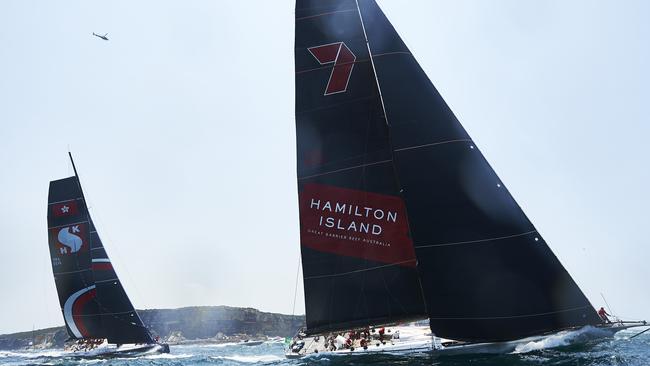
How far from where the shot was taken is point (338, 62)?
78.0ft

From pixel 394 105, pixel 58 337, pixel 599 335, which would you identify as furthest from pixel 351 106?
pixel 58 337

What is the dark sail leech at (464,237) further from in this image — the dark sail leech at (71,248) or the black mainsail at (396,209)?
the dark sail leech at (71,248)

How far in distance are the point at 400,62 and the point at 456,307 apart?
946 cm

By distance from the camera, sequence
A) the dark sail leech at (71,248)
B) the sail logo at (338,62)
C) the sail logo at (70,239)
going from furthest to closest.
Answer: the sail logo at (70,239), the dark sail leech at (71,248), the sail logo at (338,62)

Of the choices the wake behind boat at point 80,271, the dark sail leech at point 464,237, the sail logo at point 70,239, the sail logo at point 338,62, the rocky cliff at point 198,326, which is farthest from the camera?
the rocky cliff at point 198,326

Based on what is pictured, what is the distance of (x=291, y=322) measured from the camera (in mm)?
163250

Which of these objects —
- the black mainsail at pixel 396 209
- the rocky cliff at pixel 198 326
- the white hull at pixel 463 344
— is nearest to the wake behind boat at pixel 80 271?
the white hull at pixel 463 344

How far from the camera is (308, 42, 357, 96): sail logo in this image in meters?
23.7

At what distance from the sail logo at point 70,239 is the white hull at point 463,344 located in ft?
106

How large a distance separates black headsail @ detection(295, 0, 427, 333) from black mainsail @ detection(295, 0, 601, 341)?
0.13ft

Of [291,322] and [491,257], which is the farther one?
[291,322]

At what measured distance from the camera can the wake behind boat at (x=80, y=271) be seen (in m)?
48.6

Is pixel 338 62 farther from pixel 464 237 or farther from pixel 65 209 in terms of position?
pixel 65 209

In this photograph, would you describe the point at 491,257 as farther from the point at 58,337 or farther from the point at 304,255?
the point at 58,337
